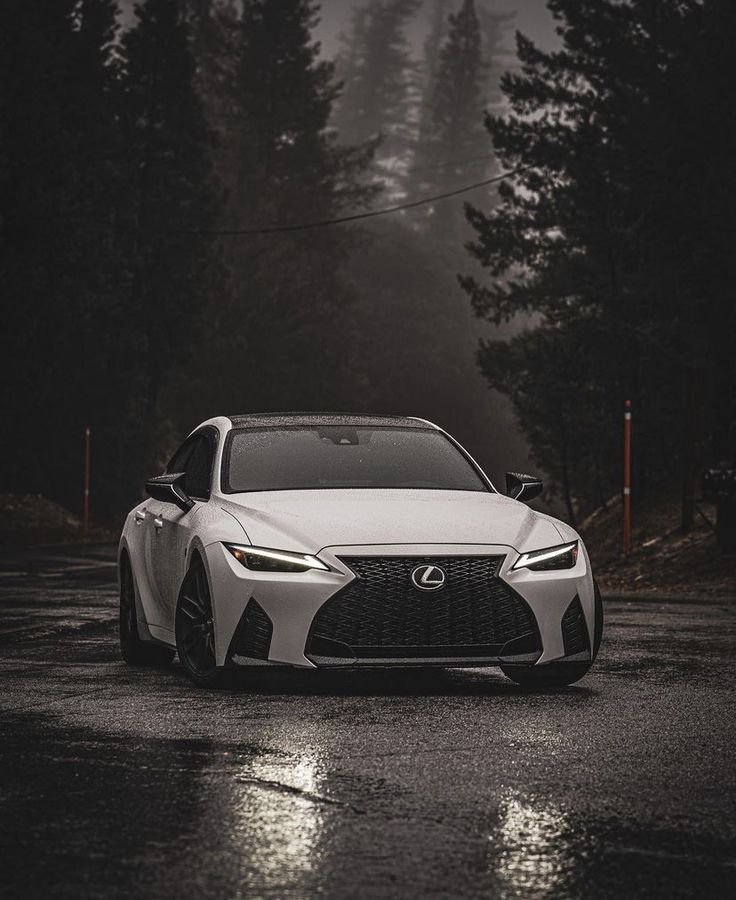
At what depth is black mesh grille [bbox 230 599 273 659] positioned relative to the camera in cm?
943

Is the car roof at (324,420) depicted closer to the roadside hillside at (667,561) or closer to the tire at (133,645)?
the tire at (133,645)

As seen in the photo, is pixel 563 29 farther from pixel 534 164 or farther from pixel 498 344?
pixel 498 344

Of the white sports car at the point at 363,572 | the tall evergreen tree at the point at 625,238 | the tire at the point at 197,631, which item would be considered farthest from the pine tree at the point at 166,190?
the tire at the point at 197,631

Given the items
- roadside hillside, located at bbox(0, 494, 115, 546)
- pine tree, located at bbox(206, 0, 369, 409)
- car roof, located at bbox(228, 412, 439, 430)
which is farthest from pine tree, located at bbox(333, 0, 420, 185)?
car roof, located at bbox(228, 412, 439, 430)

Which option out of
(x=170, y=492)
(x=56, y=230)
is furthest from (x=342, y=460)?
(x=56, y=230)

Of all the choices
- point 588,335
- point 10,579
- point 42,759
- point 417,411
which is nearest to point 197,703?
point 42,759

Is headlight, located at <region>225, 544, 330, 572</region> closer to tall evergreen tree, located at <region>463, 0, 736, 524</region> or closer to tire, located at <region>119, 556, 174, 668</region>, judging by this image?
tire, located at <region>119, 556, 174, 668</region>

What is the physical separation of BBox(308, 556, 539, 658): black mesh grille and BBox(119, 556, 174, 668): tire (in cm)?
225

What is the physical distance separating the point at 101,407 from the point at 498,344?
1460 cm

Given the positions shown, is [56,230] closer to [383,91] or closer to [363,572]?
[363,572]

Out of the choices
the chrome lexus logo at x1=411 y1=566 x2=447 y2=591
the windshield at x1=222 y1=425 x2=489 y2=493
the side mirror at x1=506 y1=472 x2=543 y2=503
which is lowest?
the chrome lexus logo at x1=411 y1=566 x2=447 y2=591

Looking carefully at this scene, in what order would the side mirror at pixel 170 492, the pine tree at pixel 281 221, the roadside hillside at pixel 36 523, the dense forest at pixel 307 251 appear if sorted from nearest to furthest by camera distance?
the side mirror at pixel 170 492 < the dense forest at pixel 307 251 < the roadside hillside at pixel 36 523 < the pine tree at pixel 281 221

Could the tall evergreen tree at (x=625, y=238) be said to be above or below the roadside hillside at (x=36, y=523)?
above

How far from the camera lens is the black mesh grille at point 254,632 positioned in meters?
9.43
